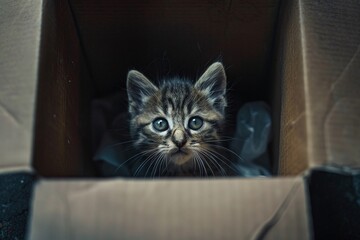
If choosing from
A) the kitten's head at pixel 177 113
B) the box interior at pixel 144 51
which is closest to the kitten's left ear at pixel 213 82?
the kitten's head at pixel 177 113

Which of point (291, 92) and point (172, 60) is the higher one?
point (172, 60)

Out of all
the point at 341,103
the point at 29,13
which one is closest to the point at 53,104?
the point at 29,13

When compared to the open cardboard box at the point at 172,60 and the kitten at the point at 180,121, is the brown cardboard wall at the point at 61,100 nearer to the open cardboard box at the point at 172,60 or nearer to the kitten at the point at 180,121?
the open cardboard box at the point at 172,60

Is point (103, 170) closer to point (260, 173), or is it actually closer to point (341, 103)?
point (260, 173)

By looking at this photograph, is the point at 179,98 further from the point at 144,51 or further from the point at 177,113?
the point at 144,51

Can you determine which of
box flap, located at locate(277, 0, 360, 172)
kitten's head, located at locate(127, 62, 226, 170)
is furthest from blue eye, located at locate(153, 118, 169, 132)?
box flap, located at locate(277, 0, 360, 172)

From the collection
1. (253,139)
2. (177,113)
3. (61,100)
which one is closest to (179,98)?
(177,113)
